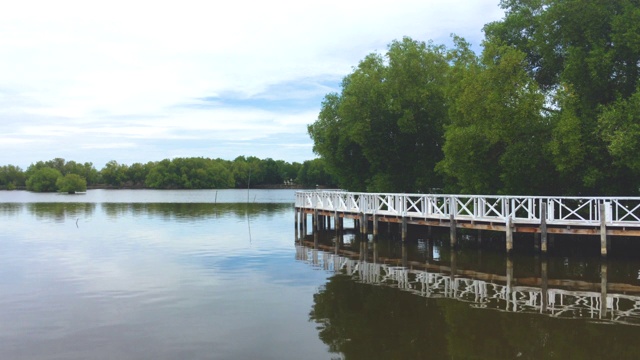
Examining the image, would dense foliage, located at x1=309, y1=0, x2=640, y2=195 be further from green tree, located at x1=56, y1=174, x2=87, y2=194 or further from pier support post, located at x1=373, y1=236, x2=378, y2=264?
green tree, located at x1=56, y1=174, x2=87, y2=194

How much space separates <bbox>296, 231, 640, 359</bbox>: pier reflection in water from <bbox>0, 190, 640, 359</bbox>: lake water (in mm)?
54

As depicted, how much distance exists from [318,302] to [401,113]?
21.7m

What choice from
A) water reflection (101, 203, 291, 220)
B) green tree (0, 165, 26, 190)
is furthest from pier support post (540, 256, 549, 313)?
green tree (0, 165, 26, 190)

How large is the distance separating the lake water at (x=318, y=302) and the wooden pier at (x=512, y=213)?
1370 mm

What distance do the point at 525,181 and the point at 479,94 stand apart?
4.82 m

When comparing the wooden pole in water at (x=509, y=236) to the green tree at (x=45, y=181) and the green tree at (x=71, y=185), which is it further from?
the green tree at (x=45, y=181)

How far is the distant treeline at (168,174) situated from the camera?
501ft

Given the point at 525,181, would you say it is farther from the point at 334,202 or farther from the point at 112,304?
the point at 112,304

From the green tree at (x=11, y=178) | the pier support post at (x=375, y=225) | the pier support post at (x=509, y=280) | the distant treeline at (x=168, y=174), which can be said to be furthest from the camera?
the green tree at (x=11, y=178)

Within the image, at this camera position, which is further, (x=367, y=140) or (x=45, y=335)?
(x=367, y=140)

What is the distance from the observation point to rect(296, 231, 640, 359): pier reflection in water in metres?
10.8

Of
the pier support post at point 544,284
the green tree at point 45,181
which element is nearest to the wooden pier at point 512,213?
the pier support post at point 544,284

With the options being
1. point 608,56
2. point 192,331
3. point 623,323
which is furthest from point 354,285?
point 608,56

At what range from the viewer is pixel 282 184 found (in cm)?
16650
